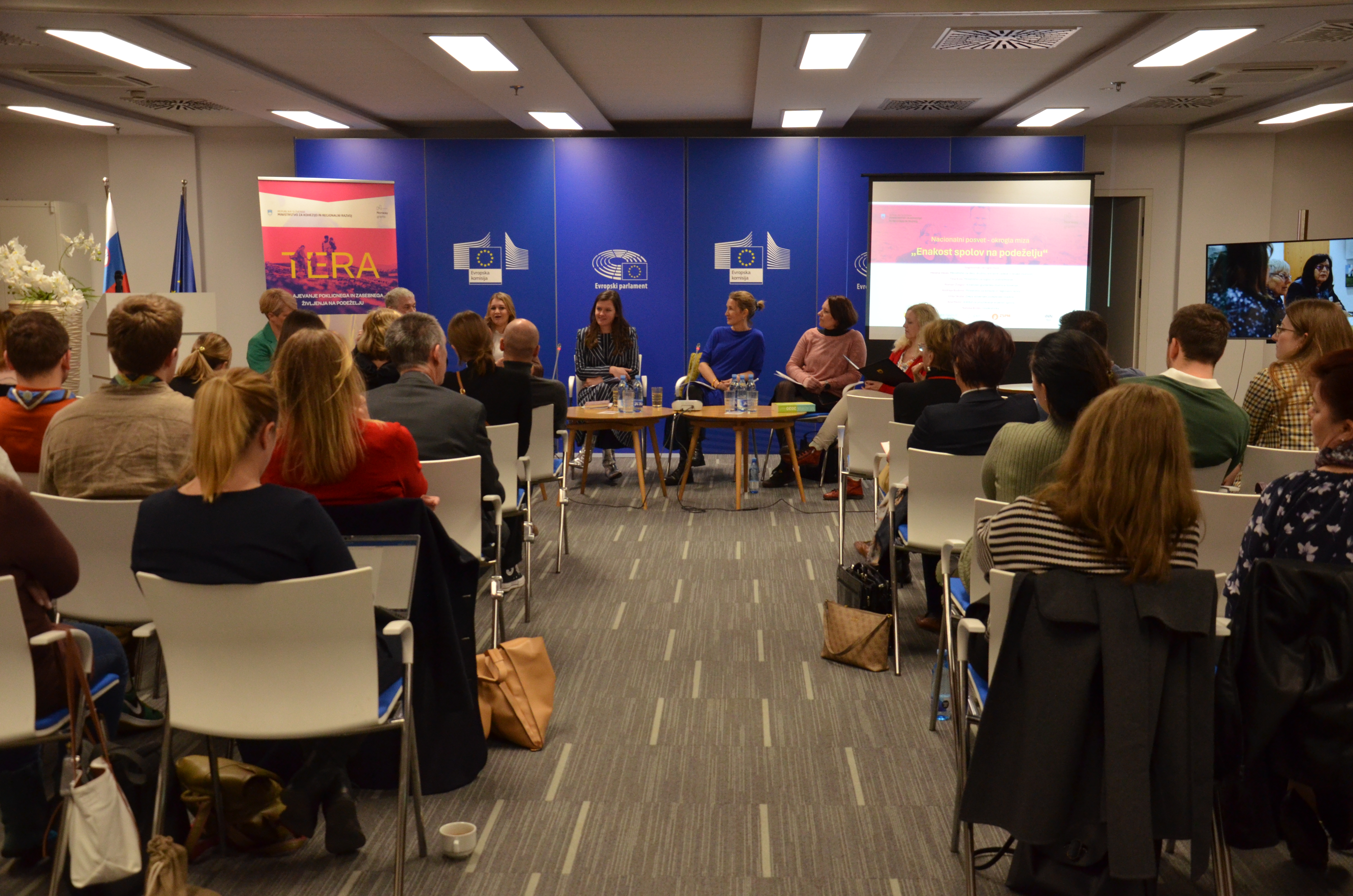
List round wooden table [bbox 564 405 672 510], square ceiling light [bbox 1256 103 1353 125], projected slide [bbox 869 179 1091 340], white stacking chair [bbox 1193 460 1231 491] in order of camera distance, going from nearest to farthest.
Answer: white stacking chair [bbox 1193 460 1231 491] < round wooden table [bbox 564 405 672 510] < square ceiling light [bbox 1256 103 1353 125] < projected slide [bbox 869 179 1091 340]

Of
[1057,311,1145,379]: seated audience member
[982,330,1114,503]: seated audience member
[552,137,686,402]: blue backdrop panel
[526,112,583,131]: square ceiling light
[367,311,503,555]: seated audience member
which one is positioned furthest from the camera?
[552,137,686,402]: blue backdrop panel

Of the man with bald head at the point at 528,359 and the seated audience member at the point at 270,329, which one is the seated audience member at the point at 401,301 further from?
the man with bald head at the point at 528,359

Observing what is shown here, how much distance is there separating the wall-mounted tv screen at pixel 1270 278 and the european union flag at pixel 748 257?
150 inches

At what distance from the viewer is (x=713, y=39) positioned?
20.6 feet

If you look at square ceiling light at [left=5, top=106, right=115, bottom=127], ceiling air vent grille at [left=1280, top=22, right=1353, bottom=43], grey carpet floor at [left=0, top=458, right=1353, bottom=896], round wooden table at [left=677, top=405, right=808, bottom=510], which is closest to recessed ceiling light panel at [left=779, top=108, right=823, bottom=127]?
round wooden table at [left=677, top=405, right=808, bottom=510]

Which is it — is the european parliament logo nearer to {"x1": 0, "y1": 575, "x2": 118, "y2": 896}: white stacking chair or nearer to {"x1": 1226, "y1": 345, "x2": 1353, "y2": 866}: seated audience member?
{"x1": 1226, "y1": 345, "x2": 1353, "y2": 866}: seated audience member

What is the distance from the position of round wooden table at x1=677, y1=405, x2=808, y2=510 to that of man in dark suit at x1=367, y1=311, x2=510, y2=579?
3250 millimetres

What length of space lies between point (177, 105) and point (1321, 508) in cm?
873

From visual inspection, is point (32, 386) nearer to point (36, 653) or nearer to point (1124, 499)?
point (36, 653)

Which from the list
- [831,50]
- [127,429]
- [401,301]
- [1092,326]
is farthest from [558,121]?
[127,429]

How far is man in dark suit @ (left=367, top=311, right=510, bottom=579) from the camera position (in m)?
3.47

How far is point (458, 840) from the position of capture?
254 cm

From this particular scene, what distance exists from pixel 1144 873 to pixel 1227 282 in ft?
26.7

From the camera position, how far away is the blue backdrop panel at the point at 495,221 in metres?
9.39
